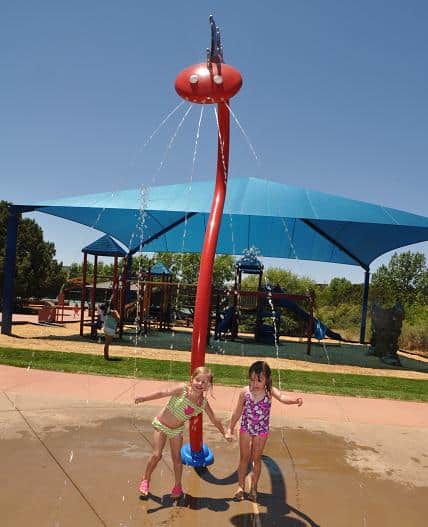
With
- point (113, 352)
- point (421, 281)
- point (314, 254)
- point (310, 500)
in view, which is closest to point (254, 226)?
point (314, 254)

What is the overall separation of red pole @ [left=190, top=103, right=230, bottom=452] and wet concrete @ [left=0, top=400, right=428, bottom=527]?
0.44 meters

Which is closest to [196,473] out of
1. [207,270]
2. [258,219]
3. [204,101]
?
[207,270]

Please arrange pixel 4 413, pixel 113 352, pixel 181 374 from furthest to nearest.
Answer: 1. pixel 113 352
2. pixel 181 374
3. pixel 4 413

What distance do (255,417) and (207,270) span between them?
4.33ft

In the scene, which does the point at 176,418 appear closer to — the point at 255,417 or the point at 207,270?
the point at 255,417

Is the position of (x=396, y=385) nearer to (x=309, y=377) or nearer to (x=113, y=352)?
(x=309, y=377)

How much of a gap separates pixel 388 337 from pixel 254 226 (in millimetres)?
7079

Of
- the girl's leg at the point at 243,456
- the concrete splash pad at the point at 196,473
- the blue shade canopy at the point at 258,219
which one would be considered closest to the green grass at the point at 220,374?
the concrete splash pad at the point at 196,473

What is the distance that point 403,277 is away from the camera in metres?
44.4

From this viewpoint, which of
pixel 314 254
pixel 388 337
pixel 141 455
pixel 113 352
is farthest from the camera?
pixel 314 254

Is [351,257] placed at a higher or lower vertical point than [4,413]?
higher

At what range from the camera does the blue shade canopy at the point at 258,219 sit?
13781 mm

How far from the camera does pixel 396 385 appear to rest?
966 cm

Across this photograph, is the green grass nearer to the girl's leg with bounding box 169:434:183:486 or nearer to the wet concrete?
the wet concrete
